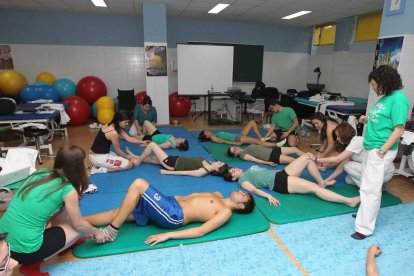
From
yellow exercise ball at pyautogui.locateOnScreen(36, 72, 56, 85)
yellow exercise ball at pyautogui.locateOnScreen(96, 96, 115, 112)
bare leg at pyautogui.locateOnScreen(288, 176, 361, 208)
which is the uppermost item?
yellow exercise ball at pyautogui.locateOnScreen(36, 72, 56, 85)

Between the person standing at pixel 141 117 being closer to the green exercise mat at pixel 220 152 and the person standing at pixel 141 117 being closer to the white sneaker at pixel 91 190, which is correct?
the green exercise mat at pixel 220 152

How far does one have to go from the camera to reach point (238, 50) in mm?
8242

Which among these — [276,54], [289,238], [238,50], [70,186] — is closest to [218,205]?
[289,238]

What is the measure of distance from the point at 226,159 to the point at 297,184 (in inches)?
55.8

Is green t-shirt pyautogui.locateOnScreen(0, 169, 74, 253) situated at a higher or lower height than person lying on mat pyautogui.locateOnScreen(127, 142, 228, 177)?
higher

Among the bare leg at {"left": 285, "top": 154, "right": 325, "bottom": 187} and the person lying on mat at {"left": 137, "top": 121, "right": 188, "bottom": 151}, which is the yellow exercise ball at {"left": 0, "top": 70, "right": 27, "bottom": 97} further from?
the bare leg at {"left": 285, "top": 154, "right": 325, "bottom": 187}

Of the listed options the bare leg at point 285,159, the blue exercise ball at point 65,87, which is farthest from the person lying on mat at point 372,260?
the blue exercise ball at point 65,87

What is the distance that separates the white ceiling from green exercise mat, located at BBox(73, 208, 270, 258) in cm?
485

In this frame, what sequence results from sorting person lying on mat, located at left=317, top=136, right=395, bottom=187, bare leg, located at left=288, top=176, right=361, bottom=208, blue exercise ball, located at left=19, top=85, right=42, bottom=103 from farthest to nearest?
1. blue exercise ball, located at left=19, top=85, right=42, bottom=103
2. person lying on mat, located at left=317, top=136, right=395, bottom=187
3. bare leg, located at left=288, top=176, right=361, bottom=208

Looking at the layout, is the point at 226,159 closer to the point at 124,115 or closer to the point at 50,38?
the point at 124,115

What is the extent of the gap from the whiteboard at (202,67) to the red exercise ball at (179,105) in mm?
183

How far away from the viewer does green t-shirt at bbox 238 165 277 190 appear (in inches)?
118

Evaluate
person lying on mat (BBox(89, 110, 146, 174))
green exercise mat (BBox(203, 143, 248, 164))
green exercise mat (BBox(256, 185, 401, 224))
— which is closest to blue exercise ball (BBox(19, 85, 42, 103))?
person lying on mat (BBox(89, 110, 146, 174))

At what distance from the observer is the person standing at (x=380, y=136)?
2.14m
